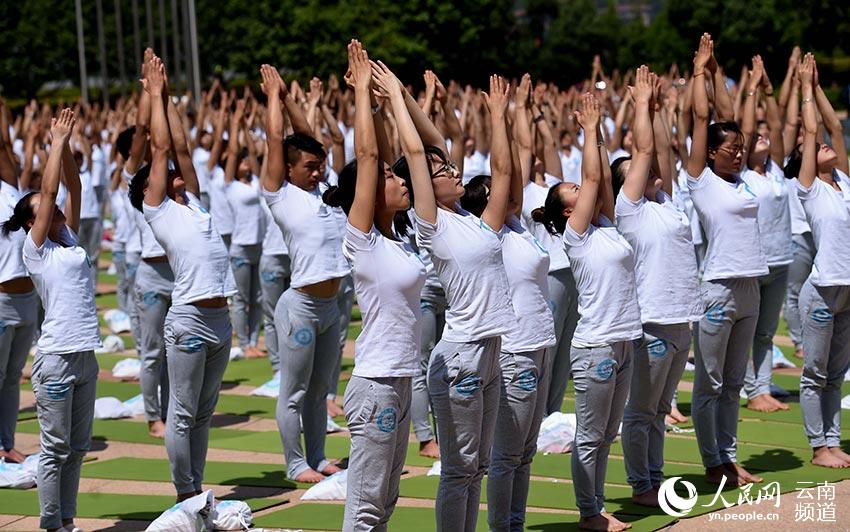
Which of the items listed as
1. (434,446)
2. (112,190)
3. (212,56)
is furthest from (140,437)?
(212,56)

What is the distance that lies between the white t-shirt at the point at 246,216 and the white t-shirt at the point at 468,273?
22.5ft

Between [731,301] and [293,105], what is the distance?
2.94 meters

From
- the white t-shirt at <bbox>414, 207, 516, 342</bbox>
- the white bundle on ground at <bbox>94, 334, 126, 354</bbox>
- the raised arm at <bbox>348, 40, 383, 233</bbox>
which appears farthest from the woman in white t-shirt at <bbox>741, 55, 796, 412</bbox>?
the white bundle on ground at <bbox>94, 334, 126, 354</bbox>

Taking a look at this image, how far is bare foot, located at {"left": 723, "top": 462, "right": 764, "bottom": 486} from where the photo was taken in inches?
333

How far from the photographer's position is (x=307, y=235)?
886 cm

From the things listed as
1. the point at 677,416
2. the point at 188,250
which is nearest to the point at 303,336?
the point at 188,250

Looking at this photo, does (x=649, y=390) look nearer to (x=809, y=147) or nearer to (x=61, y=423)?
(x=809, y=147)

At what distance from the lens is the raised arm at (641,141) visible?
7.79 meters

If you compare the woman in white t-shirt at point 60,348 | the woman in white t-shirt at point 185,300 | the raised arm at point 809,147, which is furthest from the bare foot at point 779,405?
the woman in white t-shirt at point 60,348

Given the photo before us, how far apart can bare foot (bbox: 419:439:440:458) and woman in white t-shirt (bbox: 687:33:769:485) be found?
1.94m

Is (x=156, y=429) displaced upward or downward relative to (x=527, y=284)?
downward

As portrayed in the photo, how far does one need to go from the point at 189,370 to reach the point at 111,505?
1.13m

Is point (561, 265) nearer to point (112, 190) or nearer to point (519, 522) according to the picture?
point (519, 522)

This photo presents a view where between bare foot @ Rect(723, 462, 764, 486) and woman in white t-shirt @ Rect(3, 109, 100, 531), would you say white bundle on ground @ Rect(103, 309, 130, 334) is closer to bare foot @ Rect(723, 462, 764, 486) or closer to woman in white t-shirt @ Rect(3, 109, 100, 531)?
woman in white t-shirt @ Rect(3, 109, 100, 531)
